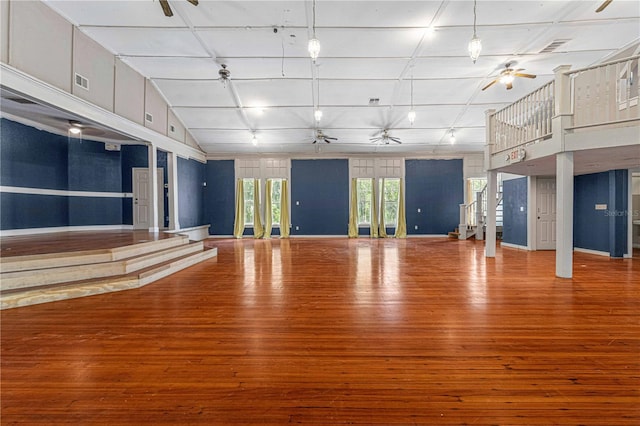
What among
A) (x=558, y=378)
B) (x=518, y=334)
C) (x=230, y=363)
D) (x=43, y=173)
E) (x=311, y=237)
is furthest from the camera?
(x=311, y=237)

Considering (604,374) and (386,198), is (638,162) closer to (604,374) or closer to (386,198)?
(604,374)

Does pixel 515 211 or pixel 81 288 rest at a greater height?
pixel 515 211

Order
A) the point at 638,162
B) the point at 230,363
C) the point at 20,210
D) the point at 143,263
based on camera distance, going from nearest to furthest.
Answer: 1. the point at 230,363
2. the point at 143,263
3. the point at 638,162
4. the point at 20,210

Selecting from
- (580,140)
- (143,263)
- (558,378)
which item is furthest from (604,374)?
(143,263)

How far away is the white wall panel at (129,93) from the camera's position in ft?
20.8

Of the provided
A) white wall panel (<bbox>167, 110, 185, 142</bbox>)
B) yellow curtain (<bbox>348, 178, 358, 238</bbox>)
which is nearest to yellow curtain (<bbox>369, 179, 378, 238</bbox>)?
yellow curtain (<bbox>348, 178, 358, 238</bbox>)

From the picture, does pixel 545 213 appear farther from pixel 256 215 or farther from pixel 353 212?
pixel 256 215

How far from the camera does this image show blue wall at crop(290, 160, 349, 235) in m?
11.4

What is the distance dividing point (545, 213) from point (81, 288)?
378 inches

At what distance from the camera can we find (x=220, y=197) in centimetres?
1152

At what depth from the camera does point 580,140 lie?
4.17m

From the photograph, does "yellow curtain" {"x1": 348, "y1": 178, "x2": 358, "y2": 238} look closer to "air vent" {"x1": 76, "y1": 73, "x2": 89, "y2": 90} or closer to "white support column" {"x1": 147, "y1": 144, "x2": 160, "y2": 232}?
"white support column" {"x1": 147, "y1": 144, "x2": 160, "y2": 232}

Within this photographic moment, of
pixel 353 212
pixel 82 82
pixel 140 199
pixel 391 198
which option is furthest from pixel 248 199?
pixel 82 82

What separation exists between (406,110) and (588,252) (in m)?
5.87
